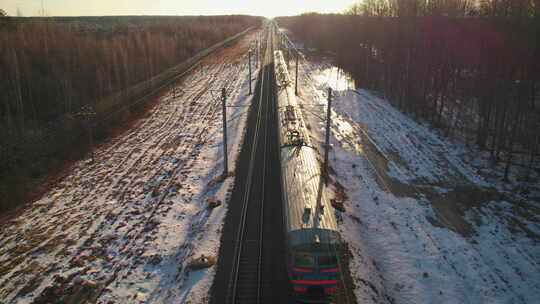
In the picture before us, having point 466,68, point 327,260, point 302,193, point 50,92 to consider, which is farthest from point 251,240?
point 466,68

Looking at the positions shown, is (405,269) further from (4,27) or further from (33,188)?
(4,27)

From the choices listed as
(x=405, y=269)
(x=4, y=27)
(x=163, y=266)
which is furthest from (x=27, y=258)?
(x=4, y=27)

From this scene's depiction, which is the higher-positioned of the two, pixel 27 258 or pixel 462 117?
pixel 462 117

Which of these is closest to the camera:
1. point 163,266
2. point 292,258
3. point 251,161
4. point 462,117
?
point 292,258

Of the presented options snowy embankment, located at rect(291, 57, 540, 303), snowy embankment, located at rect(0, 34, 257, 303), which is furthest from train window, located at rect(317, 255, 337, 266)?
snowy embankment, located at rect(0, 34, 257, 303)

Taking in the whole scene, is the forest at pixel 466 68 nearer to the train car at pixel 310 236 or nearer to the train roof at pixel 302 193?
the train roof at pixel 302 193

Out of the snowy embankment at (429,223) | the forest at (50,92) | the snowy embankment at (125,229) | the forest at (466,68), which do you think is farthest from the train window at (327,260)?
the forest at (466,68)

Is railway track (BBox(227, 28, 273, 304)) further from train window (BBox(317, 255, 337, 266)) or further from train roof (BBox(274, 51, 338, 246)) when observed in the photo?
train window (BBox(317, 255, 337, 266))
